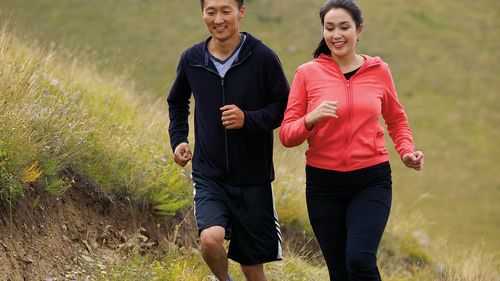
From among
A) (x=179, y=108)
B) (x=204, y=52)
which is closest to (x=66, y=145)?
(x=179, y=108)

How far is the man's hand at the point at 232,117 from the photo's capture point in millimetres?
4969

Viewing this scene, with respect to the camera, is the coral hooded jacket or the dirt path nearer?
the coral hooded jacket

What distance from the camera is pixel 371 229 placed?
4852 mm

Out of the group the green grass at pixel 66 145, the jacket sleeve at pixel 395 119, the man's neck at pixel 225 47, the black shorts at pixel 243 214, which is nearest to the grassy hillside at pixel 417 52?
the green grass at pixel 66 145

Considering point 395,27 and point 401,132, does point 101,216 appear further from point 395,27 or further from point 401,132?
point 395,27

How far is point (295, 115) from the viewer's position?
505 centimetres

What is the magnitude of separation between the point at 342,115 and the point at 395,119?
1.52ft

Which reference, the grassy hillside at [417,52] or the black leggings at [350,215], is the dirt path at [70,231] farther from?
the grassy hillside at [417,52]

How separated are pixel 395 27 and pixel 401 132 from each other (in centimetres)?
3808

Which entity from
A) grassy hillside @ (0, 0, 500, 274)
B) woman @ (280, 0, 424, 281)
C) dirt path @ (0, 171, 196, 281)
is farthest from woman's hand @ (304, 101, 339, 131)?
grassy hillside @ (0, 0, 500, 274)

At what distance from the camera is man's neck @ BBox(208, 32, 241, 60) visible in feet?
17.1

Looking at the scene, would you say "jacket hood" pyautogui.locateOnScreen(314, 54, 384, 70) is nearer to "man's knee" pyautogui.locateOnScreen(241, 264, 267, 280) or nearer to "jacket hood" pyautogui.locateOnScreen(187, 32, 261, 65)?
"jacket hood" pyautogui.locateOnScreen(187, 32, 261, 65)

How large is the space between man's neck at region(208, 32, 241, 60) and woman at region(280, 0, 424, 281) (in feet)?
1.42

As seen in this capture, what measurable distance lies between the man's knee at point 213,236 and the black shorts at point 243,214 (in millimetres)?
81
